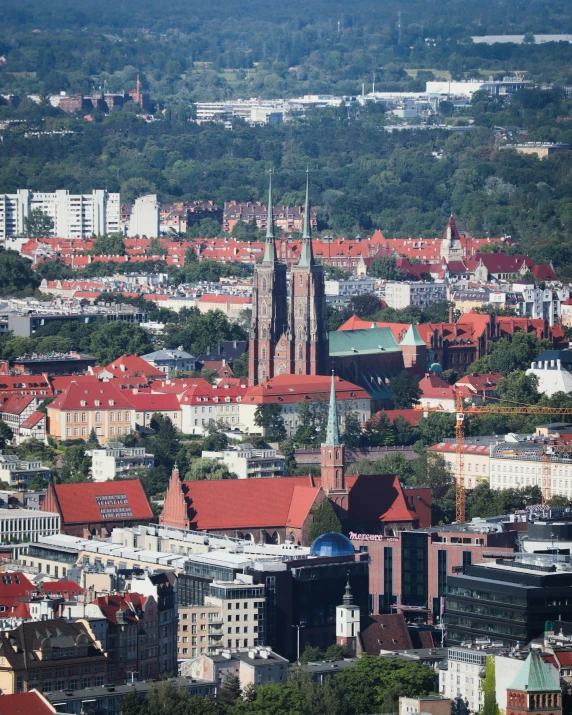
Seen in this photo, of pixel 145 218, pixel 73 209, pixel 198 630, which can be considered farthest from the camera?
pixel 73 209

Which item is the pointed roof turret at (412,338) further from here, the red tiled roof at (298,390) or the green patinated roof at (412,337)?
the red tiled roof at (298,390)

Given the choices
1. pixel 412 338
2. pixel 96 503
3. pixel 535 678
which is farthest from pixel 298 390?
pixel 535 678

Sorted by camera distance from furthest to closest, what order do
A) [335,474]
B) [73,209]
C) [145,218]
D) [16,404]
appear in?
1. [73,209]
2. [145,218]
3. [16,404]
4. [335,474]

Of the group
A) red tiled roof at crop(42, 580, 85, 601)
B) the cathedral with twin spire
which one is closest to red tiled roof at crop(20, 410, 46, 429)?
the cathedral with twin spire

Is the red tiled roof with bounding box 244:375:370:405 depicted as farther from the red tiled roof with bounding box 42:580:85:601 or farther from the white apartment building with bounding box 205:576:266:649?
the white apartment building with bounding box 205:576:266:649

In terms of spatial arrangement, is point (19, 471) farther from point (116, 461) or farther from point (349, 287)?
point (349, 287)

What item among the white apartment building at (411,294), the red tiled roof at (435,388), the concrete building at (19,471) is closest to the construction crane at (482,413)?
the red tiled roof at (435,388)
